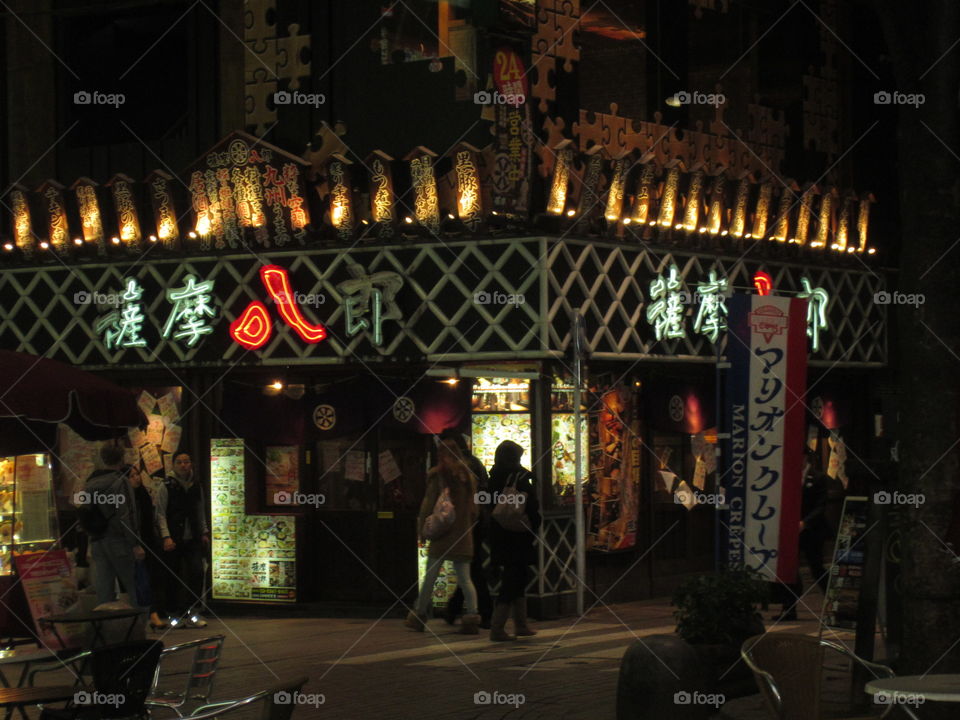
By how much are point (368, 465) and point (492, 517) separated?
128 inches

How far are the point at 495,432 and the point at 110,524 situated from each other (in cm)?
483

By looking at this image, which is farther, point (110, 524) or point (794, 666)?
point (110, 524)

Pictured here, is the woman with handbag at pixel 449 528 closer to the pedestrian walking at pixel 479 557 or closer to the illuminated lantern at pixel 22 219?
the pedestrian walking at pixel 479 557

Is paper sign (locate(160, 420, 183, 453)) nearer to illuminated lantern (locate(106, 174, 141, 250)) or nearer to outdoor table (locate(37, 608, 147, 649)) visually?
illuminated lantern (locate(106, 174, 141, 250))

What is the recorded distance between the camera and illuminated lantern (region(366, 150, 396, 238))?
18828mm

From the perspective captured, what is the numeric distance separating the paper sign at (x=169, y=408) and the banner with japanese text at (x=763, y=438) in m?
10.6

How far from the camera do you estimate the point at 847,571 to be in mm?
14320

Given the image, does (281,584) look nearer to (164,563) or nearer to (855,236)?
(164,563)

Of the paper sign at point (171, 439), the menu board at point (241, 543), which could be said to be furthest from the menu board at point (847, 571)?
the paper sign at point (171, 439)

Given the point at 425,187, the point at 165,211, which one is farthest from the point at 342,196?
the point at 165,211

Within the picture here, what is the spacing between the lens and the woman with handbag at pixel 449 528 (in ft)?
55.9

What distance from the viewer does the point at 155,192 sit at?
20859 millimetres

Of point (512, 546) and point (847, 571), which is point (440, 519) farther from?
point (847, 571)

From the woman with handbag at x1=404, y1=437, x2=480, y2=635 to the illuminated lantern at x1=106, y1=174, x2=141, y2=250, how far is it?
5937mm
